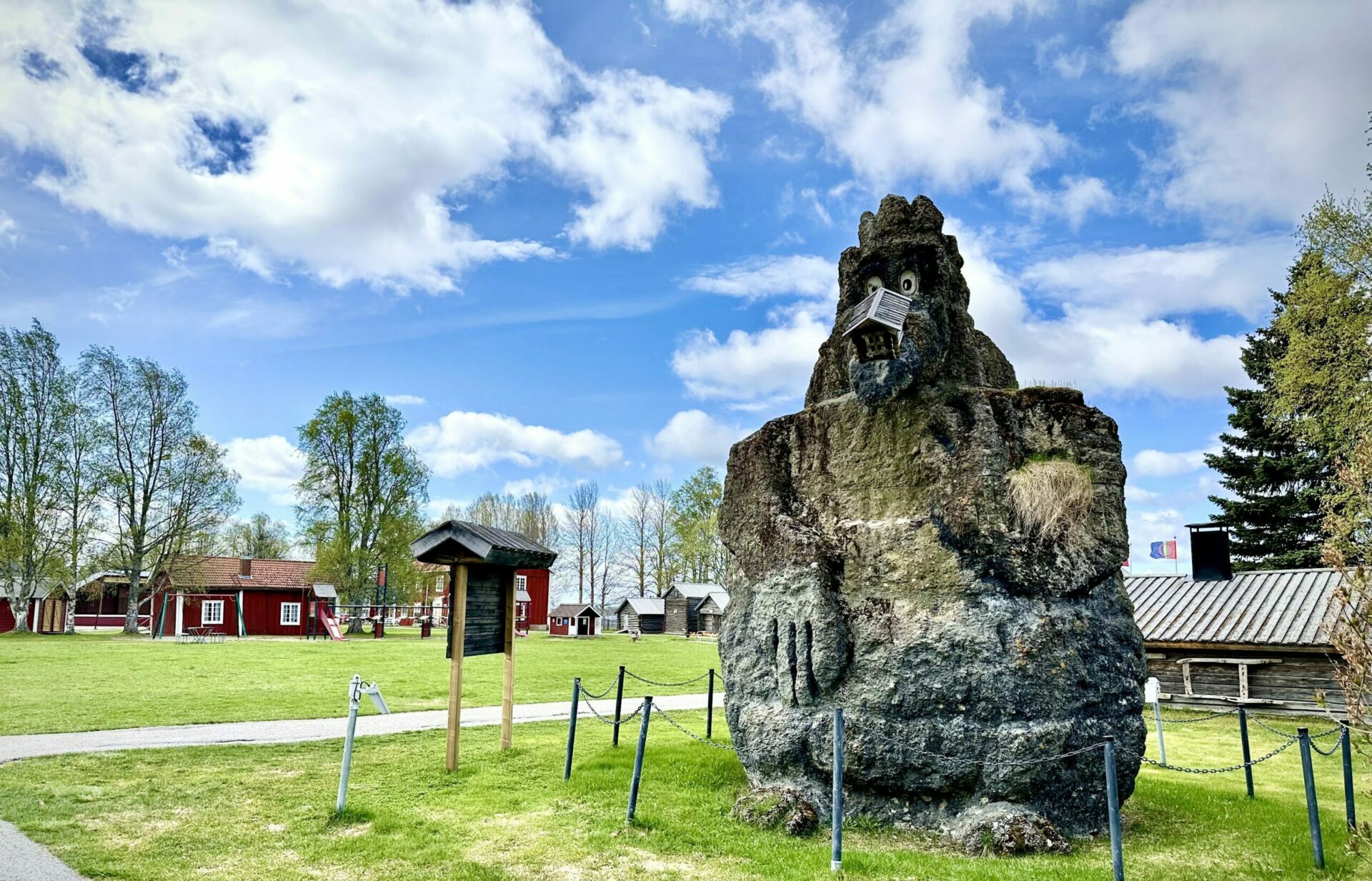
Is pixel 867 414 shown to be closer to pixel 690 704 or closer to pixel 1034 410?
pixel 1034 410

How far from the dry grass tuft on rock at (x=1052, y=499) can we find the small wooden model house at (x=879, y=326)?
5.78 feet

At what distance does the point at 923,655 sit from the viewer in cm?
817

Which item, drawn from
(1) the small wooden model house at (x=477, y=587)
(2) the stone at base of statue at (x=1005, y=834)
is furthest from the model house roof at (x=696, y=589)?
(2) the stone at base of statue at (x=1005, y=834)

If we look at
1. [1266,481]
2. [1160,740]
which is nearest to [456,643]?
[1160,740]

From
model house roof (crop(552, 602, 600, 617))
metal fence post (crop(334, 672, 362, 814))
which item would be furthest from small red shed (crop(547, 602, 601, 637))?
metal fence post (crop(334, 672, 362, 814))

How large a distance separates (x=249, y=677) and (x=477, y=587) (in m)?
14.2

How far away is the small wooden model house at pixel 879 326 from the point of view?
8727 millimetres

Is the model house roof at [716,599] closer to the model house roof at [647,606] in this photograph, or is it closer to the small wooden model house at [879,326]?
the model house roof at [647,606]

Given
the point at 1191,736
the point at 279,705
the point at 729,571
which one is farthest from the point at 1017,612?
the point at 279,705

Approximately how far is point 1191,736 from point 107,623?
56.7 m

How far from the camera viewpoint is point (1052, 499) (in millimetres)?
8305

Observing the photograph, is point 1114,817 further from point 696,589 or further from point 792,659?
point 696,589

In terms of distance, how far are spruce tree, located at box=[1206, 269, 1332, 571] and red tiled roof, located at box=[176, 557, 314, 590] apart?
140ft

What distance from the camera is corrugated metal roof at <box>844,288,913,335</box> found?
869 centimetres
